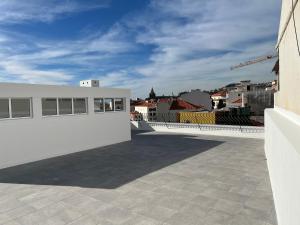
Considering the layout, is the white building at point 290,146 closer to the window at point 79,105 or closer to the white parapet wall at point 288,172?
the white parapet wall at point 288,172

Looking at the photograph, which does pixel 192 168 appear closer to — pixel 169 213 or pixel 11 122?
pixel 169 213

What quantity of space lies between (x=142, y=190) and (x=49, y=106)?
21.0 ft

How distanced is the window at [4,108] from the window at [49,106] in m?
1.48

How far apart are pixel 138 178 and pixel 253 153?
5.58 m

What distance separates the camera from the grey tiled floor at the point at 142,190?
4941mm

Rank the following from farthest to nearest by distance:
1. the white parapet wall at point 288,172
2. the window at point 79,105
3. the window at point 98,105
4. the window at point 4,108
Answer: the window at point 98,105 → the window at point 79,105 → the window at point 4,108 → the white parapet wall at point 288,172

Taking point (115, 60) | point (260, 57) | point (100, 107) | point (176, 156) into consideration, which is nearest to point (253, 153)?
point (176, 156)

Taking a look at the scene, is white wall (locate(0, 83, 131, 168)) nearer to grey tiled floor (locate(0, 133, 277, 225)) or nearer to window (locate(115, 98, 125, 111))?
window (locate(115, 98, 125, 111))

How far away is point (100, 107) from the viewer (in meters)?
13.2

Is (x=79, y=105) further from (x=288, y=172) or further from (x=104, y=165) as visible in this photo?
(x=288, y=172)

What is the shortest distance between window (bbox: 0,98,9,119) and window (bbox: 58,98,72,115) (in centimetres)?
230

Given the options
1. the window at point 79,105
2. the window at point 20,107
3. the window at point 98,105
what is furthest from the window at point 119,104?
the window at point 20,107

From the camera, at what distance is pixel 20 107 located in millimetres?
9602

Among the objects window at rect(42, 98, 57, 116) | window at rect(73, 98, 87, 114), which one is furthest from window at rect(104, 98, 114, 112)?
window at rect(42, 98, 57, 116)
